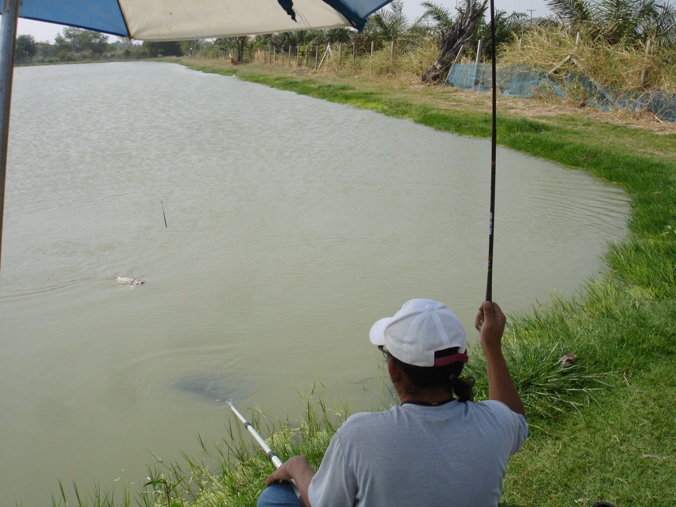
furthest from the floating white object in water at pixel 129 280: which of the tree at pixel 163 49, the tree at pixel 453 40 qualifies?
the tree at pixel 163 49

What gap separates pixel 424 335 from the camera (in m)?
1.48

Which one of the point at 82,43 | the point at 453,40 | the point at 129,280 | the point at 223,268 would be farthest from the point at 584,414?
the point at 82,43

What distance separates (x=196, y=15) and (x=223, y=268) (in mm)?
2759

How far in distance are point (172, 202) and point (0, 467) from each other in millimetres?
4390

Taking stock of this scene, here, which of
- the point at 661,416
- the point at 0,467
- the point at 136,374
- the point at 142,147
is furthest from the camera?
the point at 142,147

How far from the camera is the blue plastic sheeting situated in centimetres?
1148

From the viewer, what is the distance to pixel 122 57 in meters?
81.1

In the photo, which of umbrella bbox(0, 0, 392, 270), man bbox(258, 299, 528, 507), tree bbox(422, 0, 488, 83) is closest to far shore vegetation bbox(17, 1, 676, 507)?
man bbox(258, 299, 528, 507)

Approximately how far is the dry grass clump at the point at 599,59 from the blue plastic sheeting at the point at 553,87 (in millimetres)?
141

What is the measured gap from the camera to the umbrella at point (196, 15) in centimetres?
252

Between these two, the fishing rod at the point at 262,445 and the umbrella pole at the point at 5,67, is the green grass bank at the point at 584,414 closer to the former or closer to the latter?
the fishing rod at the point at 262,445

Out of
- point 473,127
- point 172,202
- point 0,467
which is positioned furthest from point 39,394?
point 473,127

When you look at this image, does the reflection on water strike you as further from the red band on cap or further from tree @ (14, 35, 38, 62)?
tree @ (14, 35, 38, 62)

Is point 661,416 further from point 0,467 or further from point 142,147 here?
point 142,147
